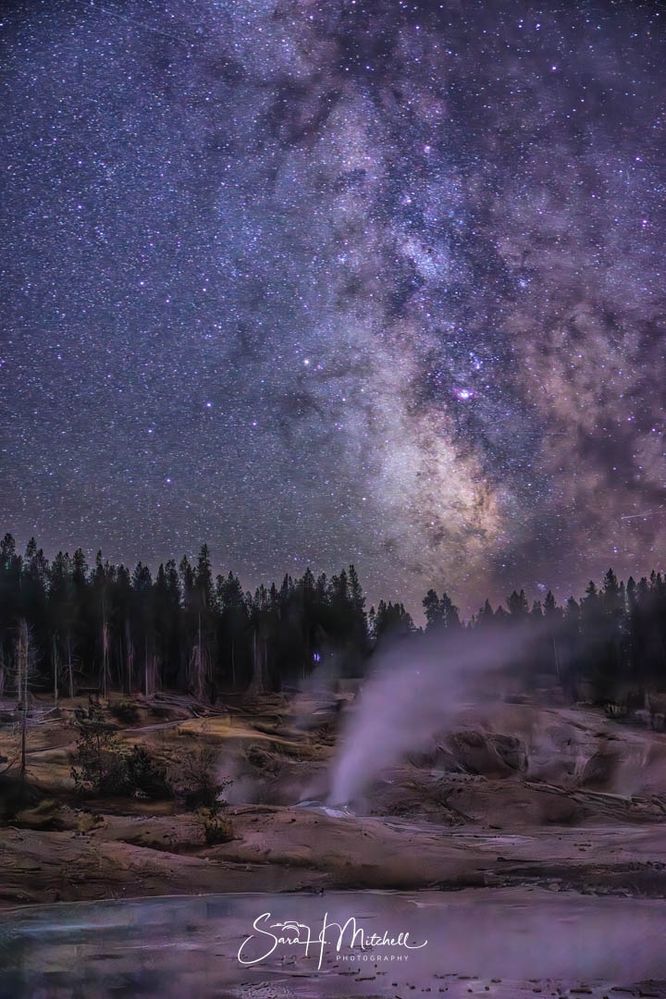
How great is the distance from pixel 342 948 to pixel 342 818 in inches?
743

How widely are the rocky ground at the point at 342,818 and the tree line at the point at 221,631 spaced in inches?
652

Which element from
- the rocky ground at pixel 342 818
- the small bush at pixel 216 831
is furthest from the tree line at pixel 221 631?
the small bush at pixel 216 831

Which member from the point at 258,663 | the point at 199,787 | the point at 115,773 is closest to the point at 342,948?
the point at 199,787

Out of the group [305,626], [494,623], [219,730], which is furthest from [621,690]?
[219,730]

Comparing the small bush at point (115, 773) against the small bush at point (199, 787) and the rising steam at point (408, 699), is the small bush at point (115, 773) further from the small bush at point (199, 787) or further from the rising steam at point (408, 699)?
the rising steam at point (408, 699)

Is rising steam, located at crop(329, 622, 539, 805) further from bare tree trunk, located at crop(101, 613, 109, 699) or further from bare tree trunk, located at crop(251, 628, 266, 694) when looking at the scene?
bare tree trunk, located at crop(101, 613, 109, 699)

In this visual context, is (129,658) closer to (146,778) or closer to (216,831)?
(146,778)

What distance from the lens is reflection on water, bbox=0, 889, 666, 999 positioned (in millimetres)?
14570
